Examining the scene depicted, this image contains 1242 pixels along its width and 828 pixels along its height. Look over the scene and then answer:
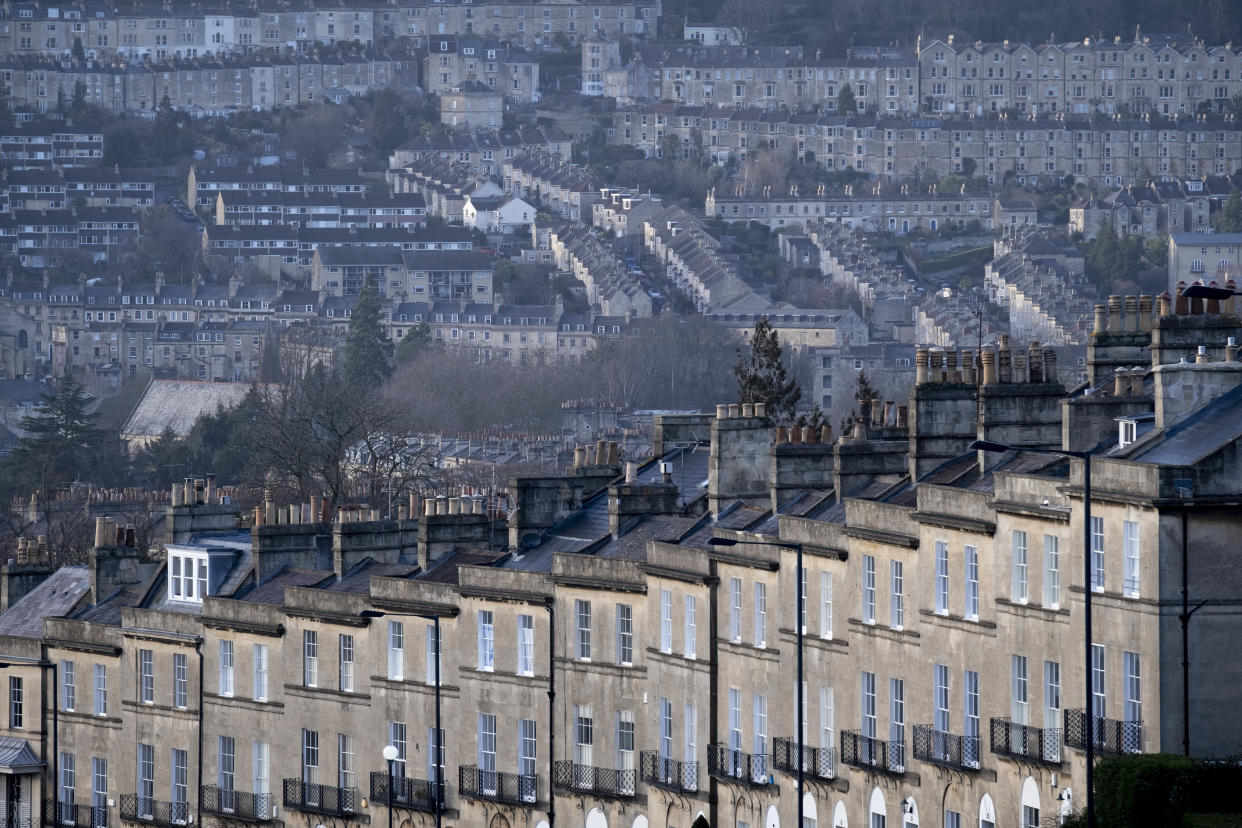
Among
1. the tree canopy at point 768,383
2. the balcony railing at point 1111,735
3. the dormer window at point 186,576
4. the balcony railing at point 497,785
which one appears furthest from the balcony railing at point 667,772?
the tree canopy at point 768,383

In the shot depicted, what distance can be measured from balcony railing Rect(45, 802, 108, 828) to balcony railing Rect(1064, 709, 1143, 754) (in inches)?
946

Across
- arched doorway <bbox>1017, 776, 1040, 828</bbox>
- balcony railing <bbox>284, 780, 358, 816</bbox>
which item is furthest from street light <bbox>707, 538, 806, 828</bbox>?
balcony railing <bbox>284, 780, 358, 816</bbox>

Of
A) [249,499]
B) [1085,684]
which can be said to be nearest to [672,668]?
[1085,684]

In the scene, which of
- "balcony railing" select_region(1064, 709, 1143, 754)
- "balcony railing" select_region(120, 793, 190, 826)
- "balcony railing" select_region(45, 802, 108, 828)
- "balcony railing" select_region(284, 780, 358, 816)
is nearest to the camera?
"balcony railing" select_region(1064, 709, 1143, 754)

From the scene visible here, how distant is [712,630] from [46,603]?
1876 centimetres

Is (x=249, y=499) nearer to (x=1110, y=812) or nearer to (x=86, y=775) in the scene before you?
(x=86, y=775)

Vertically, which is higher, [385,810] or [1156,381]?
[1156,381]

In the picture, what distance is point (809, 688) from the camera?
177 ft

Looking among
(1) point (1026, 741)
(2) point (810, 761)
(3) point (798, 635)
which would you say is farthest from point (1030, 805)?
(2) point (810, 761)

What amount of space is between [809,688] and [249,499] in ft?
269

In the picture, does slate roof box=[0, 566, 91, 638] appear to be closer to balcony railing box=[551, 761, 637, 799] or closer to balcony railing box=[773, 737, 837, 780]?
balcony railing box=[551, 761, 637, 799]

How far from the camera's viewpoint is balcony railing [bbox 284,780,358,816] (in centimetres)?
6144

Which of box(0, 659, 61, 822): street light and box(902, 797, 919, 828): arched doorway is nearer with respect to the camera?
box(902, 797, 919, 828): arched doorway

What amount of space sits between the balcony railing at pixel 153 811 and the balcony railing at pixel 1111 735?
21.5 meters
